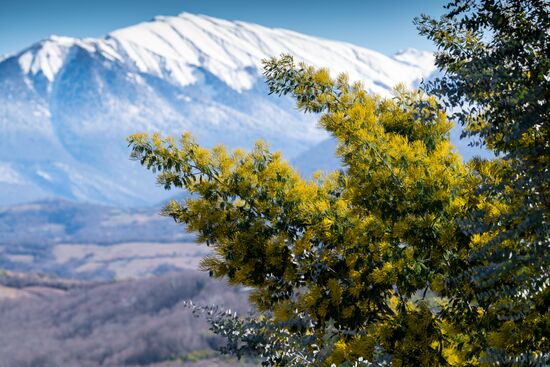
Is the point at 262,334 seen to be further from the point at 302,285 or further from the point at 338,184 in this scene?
the point at 338,184

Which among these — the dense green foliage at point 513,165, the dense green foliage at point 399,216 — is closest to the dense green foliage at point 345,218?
the dense green foliage at point 399,216

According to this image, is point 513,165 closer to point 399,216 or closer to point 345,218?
point 399,216

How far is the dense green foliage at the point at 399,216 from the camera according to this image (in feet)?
26.0

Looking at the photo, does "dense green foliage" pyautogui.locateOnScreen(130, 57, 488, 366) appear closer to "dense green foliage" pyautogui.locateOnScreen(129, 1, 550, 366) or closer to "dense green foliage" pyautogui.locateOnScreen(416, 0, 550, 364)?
"dense green foliage" pyautogui.locateOnScreen(129, 1, 550, 366)

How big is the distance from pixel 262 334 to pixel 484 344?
128 inches

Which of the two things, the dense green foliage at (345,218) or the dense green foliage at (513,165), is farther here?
the dense green foliage at (345,218)

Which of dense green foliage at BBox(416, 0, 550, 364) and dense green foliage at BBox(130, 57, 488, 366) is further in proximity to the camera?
dense green foliage at BBox(130, 57, 488, 366)

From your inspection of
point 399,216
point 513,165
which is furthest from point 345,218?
point 513,165

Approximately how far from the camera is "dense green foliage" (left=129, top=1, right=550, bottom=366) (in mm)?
7914

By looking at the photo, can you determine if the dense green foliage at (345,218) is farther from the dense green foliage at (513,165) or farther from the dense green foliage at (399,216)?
the dense green foliage at (513,165)

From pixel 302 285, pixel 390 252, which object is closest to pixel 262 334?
pixel 302 285

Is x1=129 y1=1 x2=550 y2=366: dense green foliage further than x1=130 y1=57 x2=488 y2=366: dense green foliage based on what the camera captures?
No

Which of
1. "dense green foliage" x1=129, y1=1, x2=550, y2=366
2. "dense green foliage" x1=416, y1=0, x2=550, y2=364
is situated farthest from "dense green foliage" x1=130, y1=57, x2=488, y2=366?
"dense green foliage" x1=416, y1=0, x2=550, y2=364

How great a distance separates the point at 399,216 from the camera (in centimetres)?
909
